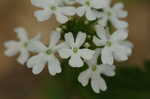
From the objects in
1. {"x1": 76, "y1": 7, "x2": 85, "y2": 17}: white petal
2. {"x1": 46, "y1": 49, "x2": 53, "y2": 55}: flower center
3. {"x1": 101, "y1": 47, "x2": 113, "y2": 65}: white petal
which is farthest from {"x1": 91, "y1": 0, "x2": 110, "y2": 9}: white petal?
{"x1": 46, "y1": 49, "x2": 53, "y2": 55}: flower center

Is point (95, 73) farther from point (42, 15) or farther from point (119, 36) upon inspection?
point (42, 15)

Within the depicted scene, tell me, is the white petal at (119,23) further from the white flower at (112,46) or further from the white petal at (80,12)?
the white petal at (80,12)

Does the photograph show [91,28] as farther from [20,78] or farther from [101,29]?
[20,78]

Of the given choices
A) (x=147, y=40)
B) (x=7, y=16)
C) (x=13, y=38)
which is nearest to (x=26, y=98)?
(x=13, y=38)

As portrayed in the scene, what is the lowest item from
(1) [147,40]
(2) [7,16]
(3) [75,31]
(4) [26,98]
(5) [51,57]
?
(4) [26,98]

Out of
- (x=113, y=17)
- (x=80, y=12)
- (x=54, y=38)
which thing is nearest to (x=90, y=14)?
(x=80, y=12)

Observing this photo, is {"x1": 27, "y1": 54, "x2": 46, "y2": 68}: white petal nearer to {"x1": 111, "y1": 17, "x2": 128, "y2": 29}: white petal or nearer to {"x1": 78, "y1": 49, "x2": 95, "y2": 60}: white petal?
{"x1": 78, "y1": 49, "x2": 95, "y2": 60}: white petal
